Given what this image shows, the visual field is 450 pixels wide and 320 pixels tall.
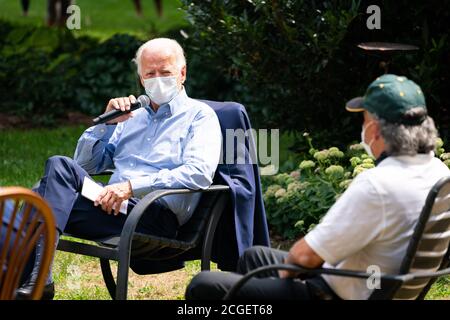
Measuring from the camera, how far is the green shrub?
21.2 ft

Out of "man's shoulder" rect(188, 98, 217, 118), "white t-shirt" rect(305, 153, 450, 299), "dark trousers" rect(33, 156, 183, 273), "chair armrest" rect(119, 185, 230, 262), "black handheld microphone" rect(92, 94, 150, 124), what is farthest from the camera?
"man's shoulder" rect(188, 98, 217, 118)

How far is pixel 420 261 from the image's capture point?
3.71 m

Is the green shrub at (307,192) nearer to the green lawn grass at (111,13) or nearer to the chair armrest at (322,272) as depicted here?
the chair armrest at (322,272)

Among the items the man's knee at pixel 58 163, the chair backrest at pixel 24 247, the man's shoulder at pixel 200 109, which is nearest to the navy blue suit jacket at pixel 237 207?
the man's shoulder at pixel 200 109

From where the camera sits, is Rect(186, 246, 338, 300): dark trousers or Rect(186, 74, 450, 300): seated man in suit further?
Rect(186, 246, 338, 300): dark trousers

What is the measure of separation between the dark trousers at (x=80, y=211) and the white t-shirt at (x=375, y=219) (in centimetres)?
146

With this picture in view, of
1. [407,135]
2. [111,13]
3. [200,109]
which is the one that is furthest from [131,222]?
[111,13]

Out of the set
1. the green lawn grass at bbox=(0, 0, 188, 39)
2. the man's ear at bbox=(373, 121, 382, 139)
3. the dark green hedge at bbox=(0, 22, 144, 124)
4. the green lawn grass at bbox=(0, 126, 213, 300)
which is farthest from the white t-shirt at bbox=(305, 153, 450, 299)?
the green lawn grass at bbox=(0, 0, 188, 39)

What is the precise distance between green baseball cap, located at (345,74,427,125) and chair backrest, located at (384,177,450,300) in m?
0.27

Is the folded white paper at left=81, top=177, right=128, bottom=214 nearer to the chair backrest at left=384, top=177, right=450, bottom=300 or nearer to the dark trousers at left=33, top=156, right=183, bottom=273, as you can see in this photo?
the dark trousers at left=33, top=156, right=183, bottom=273

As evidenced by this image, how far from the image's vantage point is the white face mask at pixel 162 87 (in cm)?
517

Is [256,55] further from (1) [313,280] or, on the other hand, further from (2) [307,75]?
(1) [313,280]

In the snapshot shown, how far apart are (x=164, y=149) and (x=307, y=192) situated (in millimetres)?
1755
